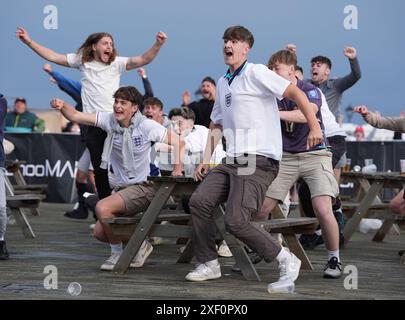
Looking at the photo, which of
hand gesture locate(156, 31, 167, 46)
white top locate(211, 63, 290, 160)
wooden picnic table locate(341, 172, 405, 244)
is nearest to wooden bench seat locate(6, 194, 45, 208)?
hand gesture locate(156, 31, 167, 46)

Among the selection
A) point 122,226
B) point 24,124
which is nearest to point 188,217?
point 122,226

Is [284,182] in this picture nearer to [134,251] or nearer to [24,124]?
[134,251]

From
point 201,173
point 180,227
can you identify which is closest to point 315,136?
point 201,173

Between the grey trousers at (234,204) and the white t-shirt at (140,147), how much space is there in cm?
98

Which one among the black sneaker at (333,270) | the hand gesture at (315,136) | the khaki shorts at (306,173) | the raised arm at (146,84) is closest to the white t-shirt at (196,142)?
the khaki shorts at (306,173)

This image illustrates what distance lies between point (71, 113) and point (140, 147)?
67 cm

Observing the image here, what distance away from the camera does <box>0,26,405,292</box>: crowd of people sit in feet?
25.9

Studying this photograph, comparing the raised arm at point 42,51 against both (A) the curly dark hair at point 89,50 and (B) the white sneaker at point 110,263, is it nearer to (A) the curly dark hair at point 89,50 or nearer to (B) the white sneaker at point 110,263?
(A) the curly dark hair at point 89,50

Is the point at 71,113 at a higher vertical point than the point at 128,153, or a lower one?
higher

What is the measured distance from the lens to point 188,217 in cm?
927

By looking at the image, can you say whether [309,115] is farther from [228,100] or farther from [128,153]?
[128,153]

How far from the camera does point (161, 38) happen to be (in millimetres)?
10430

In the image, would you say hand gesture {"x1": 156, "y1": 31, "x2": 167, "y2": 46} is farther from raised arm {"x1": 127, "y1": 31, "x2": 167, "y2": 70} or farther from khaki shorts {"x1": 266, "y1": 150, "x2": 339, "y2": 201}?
khaki shorts {"x1": 266, "y1": 150, "x2": 339, "y2": 201}
